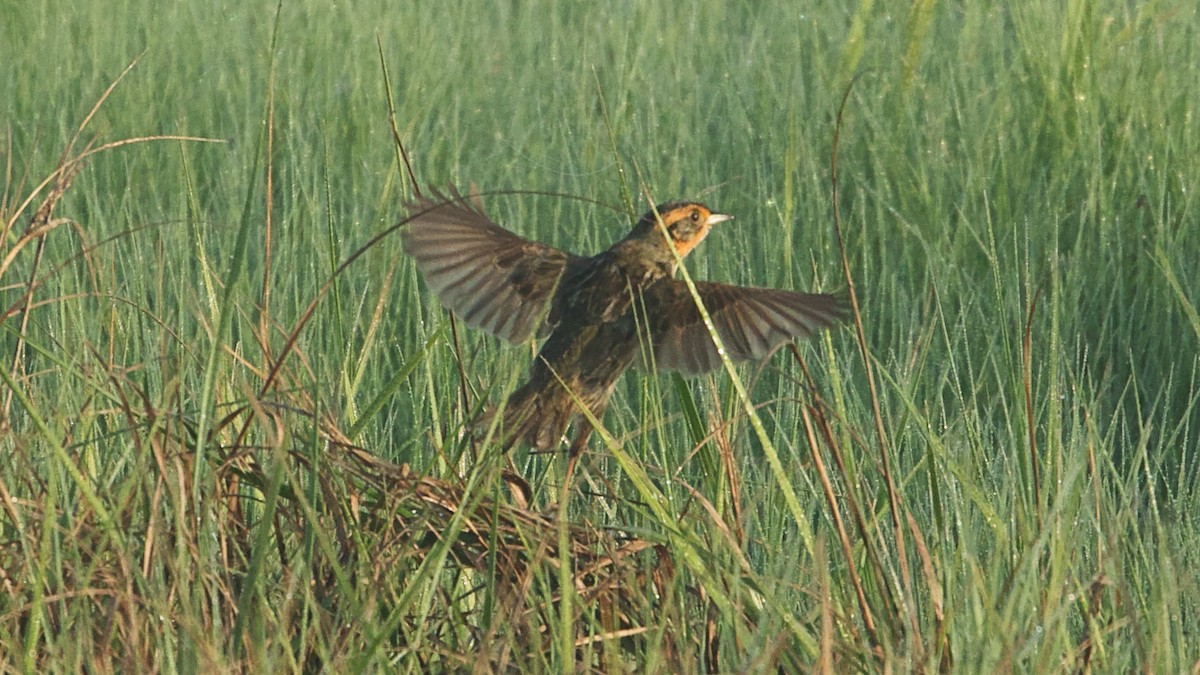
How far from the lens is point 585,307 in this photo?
113 inches

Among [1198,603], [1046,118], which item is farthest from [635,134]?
[1198,603]

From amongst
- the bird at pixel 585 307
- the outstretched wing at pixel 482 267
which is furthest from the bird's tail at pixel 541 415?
the outstretched wing at pixel 482 267

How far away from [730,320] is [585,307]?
235 millimetres

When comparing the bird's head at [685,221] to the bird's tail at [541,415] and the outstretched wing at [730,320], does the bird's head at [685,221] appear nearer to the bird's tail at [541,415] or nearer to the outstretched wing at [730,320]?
the outstretched wing at [730,320]

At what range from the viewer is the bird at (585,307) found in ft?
8.99

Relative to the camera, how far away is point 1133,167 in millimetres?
4891

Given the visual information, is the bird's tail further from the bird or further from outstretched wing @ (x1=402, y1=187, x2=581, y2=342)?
outstretched wing @ (x1=402, y1=187, x2=581, y2=342)

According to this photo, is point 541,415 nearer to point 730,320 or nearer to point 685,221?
point 730,320

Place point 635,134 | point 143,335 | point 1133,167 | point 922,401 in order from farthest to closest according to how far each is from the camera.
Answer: point 635,134 → point 1133,167 → point 922,401 → point 143,335

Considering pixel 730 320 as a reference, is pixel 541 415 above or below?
below

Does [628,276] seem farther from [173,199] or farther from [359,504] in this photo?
[173,199]

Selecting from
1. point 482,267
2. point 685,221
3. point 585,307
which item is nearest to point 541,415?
point 585,307

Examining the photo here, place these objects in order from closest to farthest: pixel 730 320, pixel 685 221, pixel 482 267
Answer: pixel 730 320, pixel 482 267, pixel 685 221

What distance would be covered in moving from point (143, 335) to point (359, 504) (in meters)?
1.11
